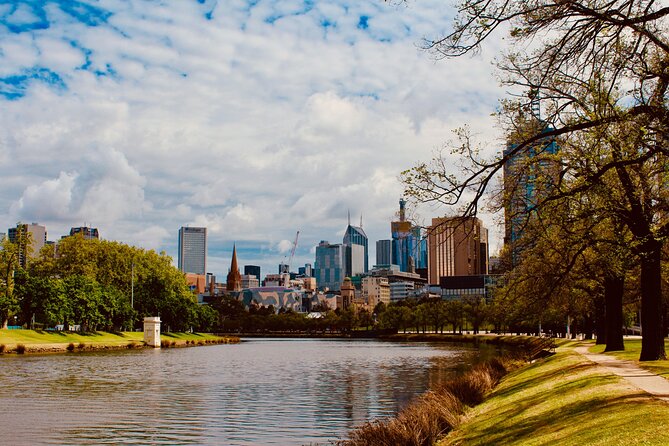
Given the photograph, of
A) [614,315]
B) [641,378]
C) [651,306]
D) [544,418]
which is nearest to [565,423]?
[544,418]

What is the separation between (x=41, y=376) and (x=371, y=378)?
897 inches

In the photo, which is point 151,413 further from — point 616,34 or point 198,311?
point 198,311

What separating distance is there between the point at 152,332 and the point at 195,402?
270 feet

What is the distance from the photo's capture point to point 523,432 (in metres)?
17.4

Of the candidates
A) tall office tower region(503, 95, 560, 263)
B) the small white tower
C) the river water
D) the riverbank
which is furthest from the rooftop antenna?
the small white tower

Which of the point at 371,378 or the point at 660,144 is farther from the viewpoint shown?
the point at 371,378

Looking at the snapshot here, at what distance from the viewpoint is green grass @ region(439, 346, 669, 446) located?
14.1 metres

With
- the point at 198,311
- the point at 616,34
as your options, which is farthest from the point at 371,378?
the point at 198,311

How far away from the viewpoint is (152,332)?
112 m

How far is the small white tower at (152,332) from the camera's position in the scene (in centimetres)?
11212

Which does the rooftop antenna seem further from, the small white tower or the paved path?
the small white tower

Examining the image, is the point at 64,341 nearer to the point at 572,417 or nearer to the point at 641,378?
the point at 641,378

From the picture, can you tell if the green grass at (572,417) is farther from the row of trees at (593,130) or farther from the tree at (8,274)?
the tree at (8,274)

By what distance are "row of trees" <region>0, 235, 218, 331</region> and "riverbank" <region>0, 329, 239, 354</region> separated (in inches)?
104
